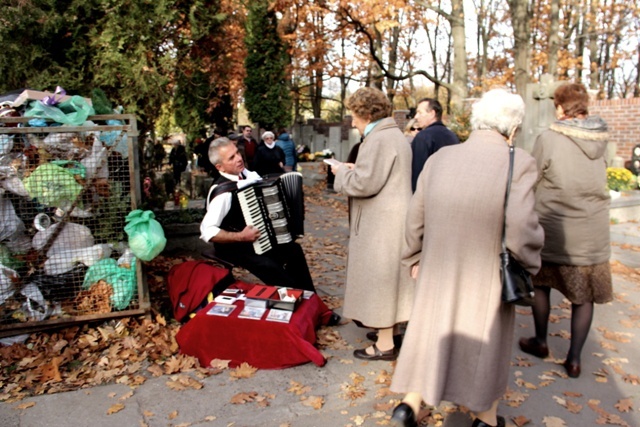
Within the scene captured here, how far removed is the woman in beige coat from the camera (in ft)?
12.7

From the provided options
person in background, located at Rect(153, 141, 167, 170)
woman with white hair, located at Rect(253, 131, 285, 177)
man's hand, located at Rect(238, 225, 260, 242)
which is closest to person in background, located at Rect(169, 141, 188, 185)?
woman with white hair, located at Rect(253, 131, 285, 177)

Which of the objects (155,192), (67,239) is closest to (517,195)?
(67,239)

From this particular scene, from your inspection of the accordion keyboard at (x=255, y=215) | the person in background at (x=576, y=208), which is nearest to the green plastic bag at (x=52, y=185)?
the accordion keyboard at (x=255, y=215)

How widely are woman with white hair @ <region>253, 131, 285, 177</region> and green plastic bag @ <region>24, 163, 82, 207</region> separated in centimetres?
735

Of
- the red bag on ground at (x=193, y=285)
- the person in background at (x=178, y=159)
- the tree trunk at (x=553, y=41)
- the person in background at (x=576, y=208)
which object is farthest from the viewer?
the tree trunk at (x=553, y=41)

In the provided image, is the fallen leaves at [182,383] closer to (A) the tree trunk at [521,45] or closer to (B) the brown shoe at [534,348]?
(B) the brown shoe at [534,348]

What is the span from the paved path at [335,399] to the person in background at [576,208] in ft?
1.09

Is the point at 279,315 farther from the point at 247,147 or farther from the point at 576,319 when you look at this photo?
the point at 247,147

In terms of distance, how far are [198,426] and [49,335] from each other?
1.89 m

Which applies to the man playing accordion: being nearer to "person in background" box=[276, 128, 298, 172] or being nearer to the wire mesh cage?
the wire mesh cage

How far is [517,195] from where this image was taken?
2701 mm

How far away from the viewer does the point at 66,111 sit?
4.53 metres

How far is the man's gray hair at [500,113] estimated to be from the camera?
2.82 meters

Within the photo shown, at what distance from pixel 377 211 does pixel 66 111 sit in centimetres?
269
